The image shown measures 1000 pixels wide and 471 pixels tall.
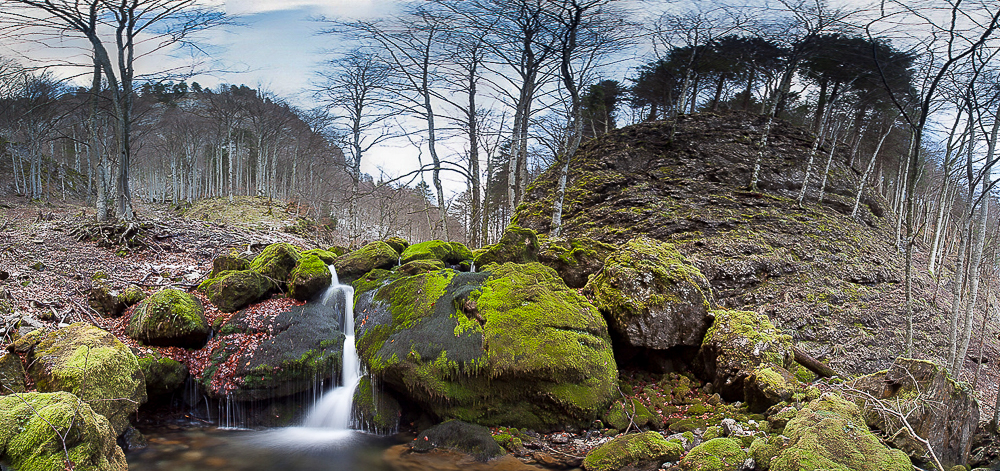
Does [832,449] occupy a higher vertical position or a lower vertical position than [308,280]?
lower

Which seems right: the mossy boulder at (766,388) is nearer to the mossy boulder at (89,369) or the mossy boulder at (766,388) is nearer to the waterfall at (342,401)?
the waterfall at (342,401)

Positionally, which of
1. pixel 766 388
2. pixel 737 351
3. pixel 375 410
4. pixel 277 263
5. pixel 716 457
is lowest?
pixel 375 410

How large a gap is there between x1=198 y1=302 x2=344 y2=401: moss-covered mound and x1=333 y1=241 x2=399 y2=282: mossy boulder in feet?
5.79

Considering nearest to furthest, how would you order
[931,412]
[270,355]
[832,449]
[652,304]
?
[832,449] → [931,412] → [270,355] → [652,304]

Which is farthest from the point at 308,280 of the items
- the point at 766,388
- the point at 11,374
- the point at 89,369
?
the point at 766,388

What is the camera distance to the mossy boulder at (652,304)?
733 cm

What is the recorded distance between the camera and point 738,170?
14.8 metres

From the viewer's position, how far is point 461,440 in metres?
5.64

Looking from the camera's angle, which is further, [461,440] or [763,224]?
[763,224]

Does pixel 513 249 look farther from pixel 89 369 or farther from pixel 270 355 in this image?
pixel 89 369

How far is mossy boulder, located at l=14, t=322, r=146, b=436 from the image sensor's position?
4.93m

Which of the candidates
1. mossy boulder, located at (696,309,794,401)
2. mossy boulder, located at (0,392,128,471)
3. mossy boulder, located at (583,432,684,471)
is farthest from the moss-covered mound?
mossy boulder, located at (696,309,794,401)

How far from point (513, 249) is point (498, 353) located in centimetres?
357

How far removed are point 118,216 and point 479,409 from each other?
38.8 ft
